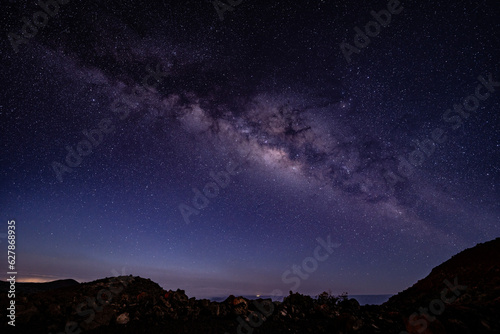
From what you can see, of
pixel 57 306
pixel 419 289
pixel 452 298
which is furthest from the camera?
pixel 419 289

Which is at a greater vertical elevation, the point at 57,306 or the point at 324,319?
the point at 57,306

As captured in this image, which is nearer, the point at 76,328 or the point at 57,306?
the point at 76,328

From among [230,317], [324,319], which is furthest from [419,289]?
[230,317]

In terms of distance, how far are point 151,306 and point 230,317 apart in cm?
345

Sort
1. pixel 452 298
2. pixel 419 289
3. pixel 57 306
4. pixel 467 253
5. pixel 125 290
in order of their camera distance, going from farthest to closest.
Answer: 1. pixel 467 253
2. pixel 419 289
3. pixel 125 290
4. pixel 452 298
5. pixel 57 306

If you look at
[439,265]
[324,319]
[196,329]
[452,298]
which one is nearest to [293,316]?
[324,319]

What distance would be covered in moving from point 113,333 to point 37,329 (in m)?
2.67

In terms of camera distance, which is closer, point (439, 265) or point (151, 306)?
point (151, 306)

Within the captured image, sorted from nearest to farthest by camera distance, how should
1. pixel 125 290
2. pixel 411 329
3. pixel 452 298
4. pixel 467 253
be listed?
pixel 411 329 → pixel 452 298 → pixel 125 290 → pixel 467 253

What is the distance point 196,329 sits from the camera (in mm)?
9133

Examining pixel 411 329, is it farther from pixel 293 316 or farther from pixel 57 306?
pixel 57 306

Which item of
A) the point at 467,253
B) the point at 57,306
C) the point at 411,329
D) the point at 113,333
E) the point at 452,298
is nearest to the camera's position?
the point at 411,329

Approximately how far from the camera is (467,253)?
24609mm

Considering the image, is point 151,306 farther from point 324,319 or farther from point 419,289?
point 419,289
